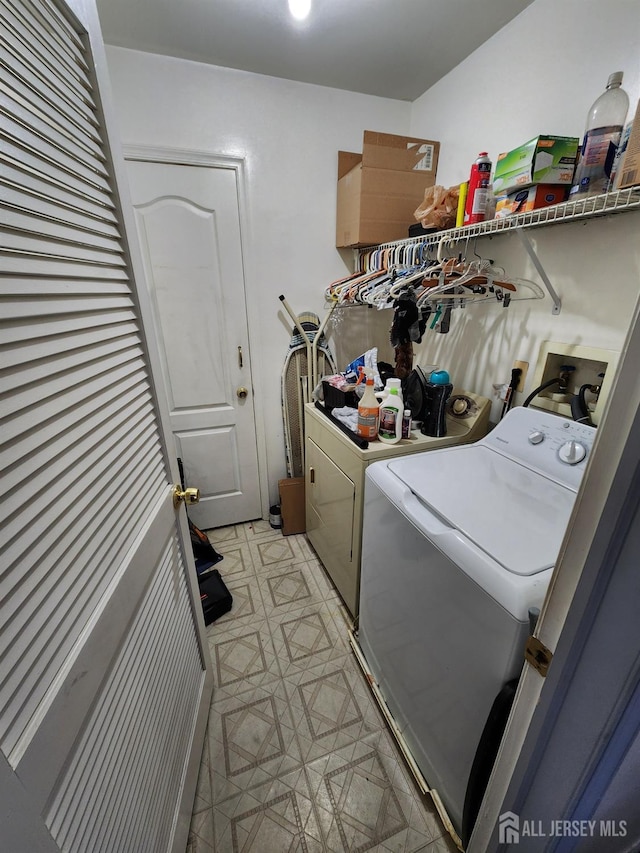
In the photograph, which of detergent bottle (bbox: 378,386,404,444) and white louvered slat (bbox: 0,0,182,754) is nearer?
white louvered slat (bbox: 0,0,182,754)

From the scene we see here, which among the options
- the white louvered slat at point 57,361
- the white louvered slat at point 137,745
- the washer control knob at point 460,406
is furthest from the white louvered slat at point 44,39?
the washer control knob at point 460,406

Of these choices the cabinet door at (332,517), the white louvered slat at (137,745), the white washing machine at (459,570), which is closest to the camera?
the white louvered slat at (137,745)

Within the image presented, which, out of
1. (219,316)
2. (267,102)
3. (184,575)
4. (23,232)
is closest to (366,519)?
(184,575)

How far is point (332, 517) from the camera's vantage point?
1674 mm

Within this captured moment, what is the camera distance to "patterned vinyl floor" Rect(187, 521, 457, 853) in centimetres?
102

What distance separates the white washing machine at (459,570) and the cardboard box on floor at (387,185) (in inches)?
45.4

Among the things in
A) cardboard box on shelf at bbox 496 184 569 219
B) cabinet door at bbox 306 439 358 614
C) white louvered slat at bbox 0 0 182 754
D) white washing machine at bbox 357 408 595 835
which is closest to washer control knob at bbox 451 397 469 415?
white washing machine at bbox 357 408 595 835

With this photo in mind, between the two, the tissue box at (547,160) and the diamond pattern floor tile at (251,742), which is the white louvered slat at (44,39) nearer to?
the tissue box at (547,160)

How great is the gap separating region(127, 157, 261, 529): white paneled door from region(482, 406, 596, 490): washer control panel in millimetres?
1448

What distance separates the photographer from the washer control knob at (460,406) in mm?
1511

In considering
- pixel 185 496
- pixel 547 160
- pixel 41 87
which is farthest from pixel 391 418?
pixel 41 87

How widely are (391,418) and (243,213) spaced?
138cm

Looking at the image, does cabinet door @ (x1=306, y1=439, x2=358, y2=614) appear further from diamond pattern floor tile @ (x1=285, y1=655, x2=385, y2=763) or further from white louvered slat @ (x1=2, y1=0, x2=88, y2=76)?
white louvered slat @ (x1=2, y1=0, x2=88, y2=76)

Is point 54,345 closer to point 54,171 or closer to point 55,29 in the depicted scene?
point 54,171
